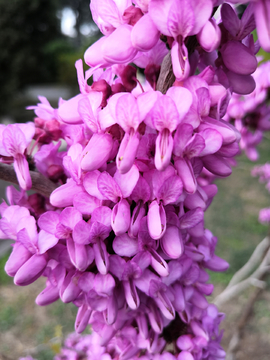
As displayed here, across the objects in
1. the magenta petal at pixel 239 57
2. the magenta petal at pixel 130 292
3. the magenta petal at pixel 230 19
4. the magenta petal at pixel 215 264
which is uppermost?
the magenta petal at pixel 230 19

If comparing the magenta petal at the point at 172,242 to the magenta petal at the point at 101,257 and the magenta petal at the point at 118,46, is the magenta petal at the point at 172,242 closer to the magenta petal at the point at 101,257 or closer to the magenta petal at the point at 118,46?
the magenta petal at the point at 101,257

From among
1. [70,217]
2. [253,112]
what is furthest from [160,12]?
[253,112]

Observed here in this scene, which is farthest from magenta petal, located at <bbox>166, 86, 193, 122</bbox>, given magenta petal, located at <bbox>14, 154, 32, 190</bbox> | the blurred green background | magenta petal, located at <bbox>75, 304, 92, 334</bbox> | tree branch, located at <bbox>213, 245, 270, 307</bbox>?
the blurred green background

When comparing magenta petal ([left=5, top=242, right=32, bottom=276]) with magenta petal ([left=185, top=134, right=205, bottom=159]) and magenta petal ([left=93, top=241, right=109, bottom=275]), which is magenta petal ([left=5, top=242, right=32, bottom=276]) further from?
magenta petal ([left=185, top=134, right=205, bottom=159])

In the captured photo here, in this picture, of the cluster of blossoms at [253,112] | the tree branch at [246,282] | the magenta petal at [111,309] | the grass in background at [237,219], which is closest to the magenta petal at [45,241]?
the magenta petal at [111,309]

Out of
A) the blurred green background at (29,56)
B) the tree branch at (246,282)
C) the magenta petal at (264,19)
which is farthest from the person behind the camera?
the blurred green background at (29,56)
